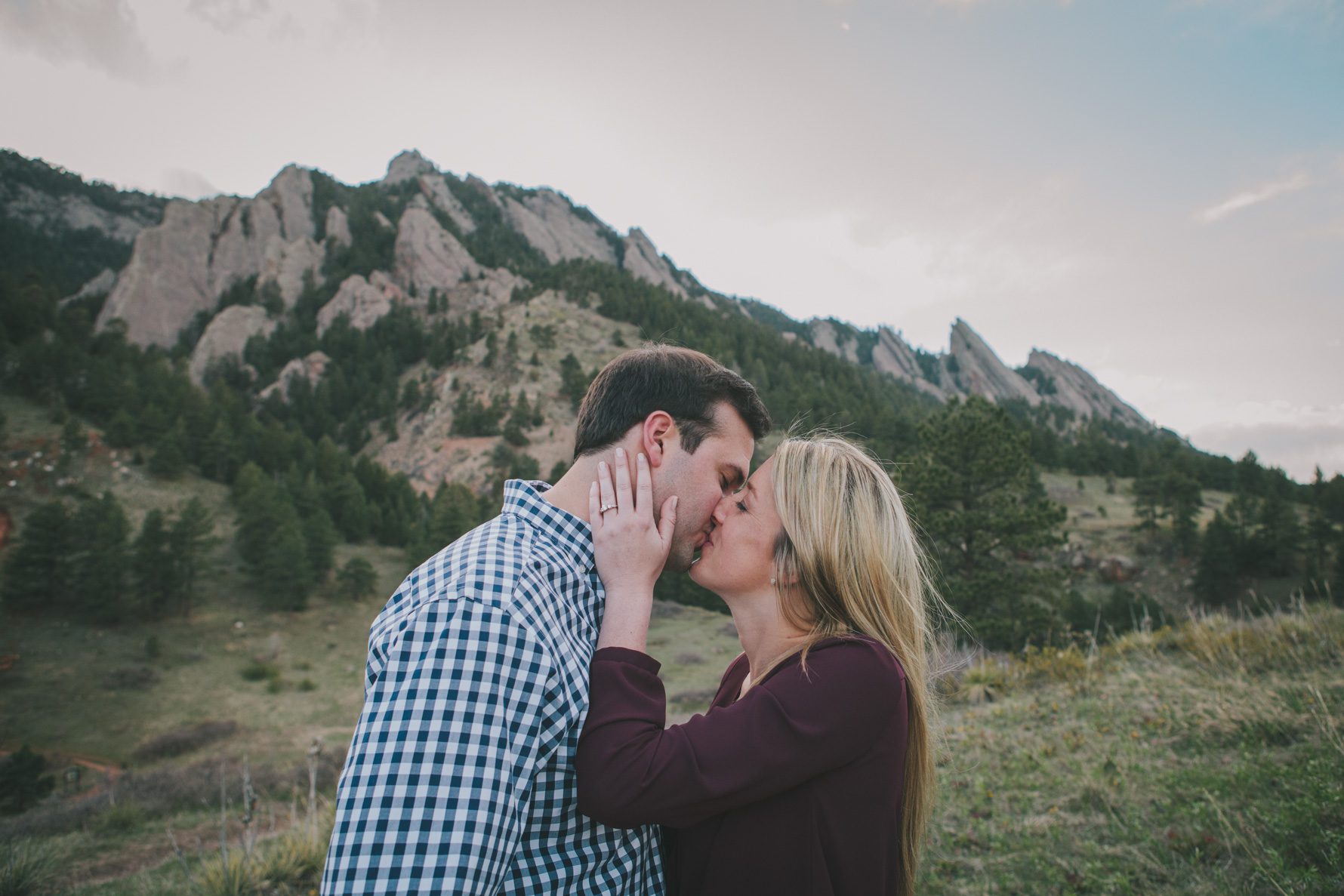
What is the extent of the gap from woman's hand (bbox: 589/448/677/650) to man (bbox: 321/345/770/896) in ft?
0.18

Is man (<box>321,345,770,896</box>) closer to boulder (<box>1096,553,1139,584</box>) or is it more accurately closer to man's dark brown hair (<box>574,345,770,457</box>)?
man's dark brown hair (<box>574,345,770,457</box>)

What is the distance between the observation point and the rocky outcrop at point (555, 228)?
138 meters

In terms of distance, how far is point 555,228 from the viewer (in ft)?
490

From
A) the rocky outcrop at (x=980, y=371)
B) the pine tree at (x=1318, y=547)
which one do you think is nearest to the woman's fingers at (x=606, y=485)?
the pine tree at (x=1318, y=547)

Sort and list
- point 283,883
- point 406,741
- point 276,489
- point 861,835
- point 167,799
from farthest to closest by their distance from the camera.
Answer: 1. point 276,489
2. point 167,799
3. point 283,883
4. point 861,835
5. point 406,741

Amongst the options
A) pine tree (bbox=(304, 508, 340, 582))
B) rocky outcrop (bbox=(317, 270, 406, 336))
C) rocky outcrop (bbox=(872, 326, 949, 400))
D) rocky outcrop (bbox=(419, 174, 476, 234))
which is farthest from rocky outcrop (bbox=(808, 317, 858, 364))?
pine tree (bbox=(304, 508, 340, 582))

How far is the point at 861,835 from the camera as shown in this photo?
180 centimetres

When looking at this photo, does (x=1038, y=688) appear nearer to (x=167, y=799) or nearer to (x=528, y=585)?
(x=528, y=585)

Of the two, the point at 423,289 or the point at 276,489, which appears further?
the point at 423,289

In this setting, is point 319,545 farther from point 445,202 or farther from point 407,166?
point 407,166

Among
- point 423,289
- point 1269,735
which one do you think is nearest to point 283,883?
point 1269,735

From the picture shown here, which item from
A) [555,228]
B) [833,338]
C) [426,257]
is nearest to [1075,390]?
[833,338]

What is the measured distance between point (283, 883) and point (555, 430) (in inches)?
2515

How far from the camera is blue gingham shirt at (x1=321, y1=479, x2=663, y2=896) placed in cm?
123
